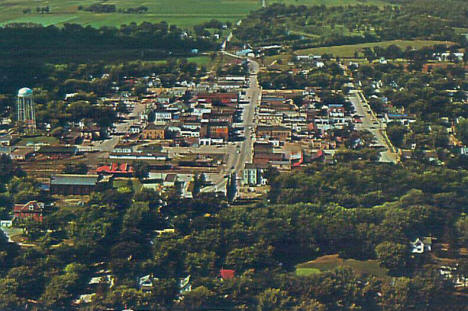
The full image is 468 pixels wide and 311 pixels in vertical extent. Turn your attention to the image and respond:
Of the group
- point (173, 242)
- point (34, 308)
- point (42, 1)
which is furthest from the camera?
point (42, 1)

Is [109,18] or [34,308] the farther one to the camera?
[109,18]

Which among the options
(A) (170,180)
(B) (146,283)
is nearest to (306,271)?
(B) (146,283)

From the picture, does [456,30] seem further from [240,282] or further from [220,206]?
[240,282]

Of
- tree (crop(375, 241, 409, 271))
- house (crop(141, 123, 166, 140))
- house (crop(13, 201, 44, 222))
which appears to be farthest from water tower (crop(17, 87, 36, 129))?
tree (crop(375, 241, 409, 271))

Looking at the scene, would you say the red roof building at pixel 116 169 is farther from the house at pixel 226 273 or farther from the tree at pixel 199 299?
the tree at pixel 199 299

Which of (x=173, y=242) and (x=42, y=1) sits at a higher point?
(x=42, y=1)

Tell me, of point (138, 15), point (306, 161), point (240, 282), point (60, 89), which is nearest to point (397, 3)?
point (138, 15)

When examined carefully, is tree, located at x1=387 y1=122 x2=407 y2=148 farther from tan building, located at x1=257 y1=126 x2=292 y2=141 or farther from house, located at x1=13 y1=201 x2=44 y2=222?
house, located at x1=13 y1=201 x2=44 y2=222
